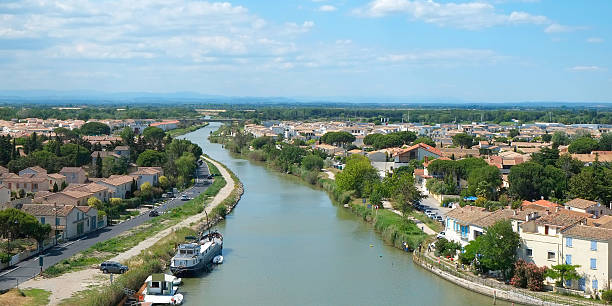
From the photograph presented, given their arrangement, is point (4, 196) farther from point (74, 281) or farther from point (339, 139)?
point (339, 139)

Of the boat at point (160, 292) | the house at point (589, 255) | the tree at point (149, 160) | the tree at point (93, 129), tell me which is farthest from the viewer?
the tree at point (93, 129)

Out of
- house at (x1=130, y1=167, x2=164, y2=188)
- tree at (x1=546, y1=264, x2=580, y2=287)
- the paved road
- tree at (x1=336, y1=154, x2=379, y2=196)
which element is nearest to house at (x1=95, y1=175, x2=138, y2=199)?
house at (x1=130, y1=167, x2=164, y2=188)

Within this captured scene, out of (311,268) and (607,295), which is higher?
(607,295)

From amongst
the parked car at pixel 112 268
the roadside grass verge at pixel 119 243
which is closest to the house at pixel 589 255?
the parked car at pixel 112 268

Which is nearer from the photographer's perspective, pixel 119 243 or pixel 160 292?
pixel 160 292

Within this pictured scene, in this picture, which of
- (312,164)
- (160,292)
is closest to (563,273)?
(160,292)

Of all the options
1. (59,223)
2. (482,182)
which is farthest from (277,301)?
(482,182)

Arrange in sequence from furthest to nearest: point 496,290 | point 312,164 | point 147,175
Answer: point 312,164, point 147,175, point 496,290

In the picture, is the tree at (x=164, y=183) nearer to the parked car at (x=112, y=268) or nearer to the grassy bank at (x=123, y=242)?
the grassy bank at (x=123, y=242)
